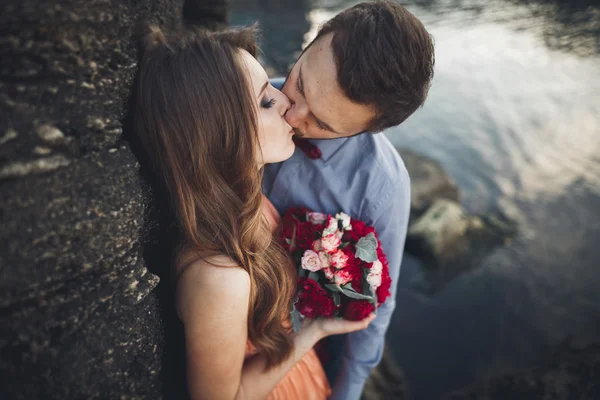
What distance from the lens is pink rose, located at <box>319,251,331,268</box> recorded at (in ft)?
6.35

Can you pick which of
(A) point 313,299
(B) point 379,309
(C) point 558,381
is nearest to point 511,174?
(C) point 558,381

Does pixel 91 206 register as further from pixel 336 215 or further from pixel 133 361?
pixel 336 215

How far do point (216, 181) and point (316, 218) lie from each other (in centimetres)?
70

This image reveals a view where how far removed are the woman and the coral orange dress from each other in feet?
0.99

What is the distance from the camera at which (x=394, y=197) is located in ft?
7.40

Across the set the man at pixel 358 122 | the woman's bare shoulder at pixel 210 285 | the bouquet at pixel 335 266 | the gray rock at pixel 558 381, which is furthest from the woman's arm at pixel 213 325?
the gray rock at pixel 558 381

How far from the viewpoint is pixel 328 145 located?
2273 mm

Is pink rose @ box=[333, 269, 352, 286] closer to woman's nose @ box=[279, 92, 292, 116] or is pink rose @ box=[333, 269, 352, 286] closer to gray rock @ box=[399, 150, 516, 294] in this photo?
woman's nose @ box=[279, 92, 292, 116]

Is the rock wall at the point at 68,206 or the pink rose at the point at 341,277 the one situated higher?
the rock wall at the point at 68,206

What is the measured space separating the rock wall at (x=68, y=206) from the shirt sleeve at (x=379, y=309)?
4.89ft

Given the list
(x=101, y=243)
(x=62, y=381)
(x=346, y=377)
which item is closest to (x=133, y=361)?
(x=62, y=381)

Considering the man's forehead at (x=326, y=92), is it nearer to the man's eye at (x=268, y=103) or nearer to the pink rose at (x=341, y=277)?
the man's eye at (x=268, y=103)

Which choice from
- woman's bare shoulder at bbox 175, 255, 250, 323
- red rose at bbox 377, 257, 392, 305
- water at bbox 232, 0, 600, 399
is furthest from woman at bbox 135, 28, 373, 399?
water at bbox 232, 0, 600, 399

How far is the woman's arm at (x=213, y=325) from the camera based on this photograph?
1.48 meters
